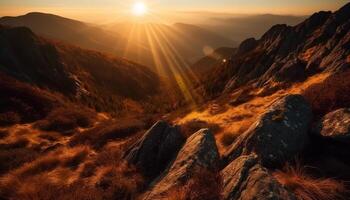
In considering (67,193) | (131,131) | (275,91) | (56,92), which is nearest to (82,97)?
(56,92)

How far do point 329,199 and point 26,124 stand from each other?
77.8 feet

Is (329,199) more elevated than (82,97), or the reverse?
(329,199)

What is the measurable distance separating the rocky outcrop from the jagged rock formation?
56.6 ft

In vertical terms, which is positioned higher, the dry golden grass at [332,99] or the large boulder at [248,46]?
the dry golden grass at [332,99]

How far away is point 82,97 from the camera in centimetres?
3969

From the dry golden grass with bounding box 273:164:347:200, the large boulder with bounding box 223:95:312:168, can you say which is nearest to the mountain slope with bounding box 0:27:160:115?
the large boulder with bounding box 223:95:312:168

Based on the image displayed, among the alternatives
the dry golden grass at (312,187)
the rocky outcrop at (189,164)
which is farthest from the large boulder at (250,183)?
the rocky outcrop at (189,164)

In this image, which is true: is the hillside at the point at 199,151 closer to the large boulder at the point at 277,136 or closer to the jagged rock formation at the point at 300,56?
the large boulder at the point at 277,136

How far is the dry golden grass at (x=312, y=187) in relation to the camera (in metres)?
5.23

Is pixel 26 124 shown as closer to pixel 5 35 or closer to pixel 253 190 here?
pixel 253 190

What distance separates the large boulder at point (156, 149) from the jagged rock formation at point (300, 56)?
16616 millimetres

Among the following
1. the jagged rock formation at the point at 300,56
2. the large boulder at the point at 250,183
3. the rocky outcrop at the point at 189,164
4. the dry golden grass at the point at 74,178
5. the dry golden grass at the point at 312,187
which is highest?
the large boulder at the point at 250,183

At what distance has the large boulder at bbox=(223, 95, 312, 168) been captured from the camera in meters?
6.92

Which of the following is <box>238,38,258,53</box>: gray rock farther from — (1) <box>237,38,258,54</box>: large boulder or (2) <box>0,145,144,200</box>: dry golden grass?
(2) <box>0,145,144,200</box>: dry golden grass
